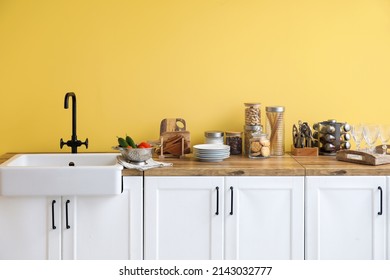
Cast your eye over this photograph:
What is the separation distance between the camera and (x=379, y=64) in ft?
11.4

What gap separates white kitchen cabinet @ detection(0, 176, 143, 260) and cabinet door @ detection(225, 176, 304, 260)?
0.48m

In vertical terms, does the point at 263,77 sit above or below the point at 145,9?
below

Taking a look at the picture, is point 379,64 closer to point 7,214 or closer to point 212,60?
point 212,60

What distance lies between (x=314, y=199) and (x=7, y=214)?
5.10ft

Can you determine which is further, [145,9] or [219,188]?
[145,9]

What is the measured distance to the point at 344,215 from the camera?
2.88 m

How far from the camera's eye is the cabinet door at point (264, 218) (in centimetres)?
286

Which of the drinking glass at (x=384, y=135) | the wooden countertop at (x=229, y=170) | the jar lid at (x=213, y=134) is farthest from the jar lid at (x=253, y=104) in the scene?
the drinking glass at (x=384, y=135)

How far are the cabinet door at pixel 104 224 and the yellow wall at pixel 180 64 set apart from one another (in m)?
0.71

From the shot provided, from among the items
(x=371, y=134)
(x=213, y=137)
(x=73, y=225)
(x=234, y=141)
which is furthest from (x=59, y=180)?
(x=371, y=134)

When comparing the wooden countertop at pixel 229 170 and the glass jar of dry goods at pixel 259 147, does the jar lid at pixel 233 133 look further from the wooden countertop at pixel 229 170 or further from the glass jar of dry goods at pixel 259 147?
the wooden countertop at pixel 229 170

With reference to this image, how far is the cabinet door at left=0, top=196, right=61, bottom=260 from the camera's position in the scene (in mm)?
2832

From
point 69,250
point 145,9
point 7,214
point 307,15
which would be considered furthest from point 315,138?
point 7,214

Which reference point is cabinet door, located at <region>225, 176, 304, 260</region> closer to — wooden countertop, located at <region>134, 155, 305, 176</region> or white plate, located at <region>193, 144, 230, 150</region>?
wooden countertop, located at <region>134, 155, 305, 176</region>
